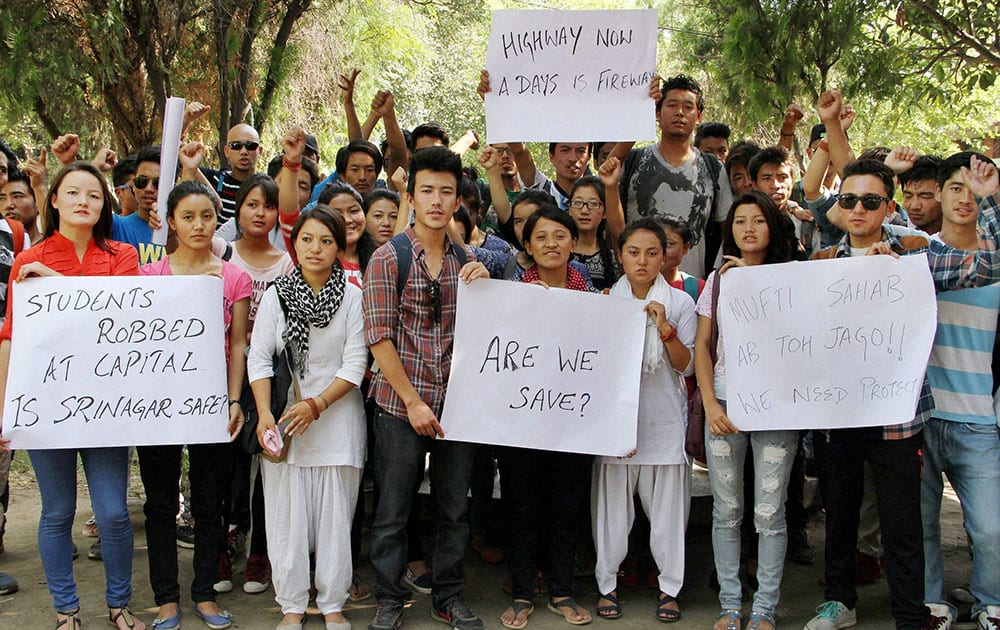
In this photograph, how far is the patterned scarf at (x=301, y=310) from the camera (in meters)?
4.20

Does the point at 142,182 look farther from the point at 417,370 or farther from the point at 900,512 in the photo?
the point at 900,512

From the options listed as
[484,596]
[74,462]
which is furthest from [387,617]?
[74,462]

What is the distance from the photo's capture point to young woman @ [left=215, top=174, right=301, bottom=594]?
466 centimetres

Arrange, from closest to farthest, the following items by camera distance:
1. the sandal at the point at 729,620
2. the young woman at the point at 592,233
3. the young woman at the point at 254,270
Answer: the sandal at the point at 729,620, the young woman at the point at 254,270, the young woman at the point at 592,233

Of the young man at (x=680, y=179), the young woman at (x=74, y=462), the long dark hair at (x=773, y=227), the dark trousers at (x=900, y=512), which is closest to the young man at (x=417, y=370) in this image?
the young woman at (x=74, y=462)

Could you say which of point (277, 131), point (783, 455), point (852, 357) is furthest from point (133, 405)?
point (277, 131)

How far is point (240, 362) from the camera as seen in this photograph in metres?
4.34

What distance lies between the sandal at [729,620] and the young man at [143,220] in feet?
11.4

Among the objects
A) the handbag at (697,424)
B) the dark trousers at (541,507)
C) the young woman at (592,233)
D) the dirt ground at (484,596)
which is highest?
the young woman at (592,233)

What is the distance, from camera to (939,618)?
425 centimetres

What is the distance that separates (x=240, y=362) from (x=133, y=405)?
506mm

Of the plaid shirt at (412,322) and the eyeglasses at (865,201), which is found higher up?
the eyeglasses at (865,201)

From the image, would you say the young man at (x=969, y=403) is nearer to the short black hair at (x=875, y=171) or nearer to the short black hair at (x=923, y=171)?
the short black hair at (x=875, y=171)

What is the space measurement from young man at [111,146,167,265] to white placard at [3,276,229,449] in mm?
1139
